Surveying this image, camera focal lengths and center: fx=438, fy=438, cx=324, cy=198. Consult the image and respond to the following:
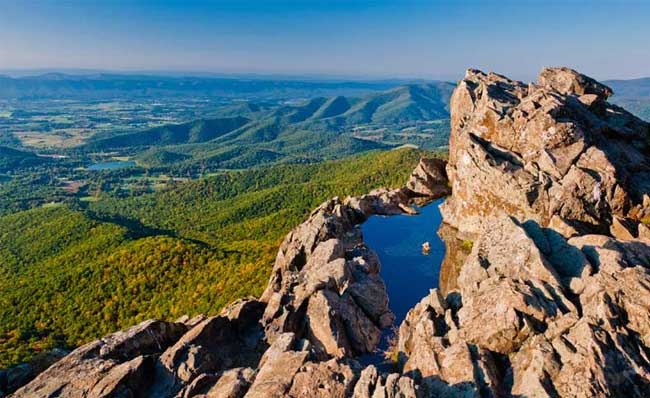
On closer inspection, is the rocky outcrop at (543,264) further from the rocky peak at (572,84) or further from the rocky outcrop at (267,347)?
the rocky peak at (572,84)

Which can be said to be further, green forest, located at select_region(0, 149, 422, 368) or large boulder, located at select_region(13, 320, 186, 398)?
green forest, located at select_region(0, 149, 422, 368)

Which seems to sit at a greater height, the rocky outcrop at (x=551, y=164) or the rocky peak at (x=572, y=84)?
the rocky peak at (x=572, y=84)

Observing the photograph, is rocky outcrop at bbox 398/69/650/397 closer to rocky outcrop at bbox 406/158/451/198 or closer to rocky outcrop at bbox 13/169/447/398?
rocky outcrop at bbox 13/169/447/398

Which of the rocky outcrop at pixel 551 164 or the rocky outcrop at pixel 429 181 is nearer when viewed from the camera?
the rocky outcrop at pixel 551 164

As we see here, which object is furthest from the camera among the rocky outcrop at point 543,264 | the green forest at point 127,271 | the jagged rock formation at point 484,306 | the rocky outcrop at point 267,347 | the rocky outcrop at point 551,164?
the green forest at point 127,271

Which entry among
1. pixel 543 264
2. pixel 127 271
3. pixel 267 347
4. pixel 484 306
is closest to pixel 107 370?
pixel 267 347

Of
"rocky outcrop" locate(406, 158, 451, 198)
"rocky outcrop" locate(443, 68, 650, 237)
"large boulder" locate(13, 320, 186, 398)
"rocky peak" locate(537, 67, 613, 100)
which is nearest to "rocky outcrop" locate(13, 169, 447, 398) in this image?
"large boulder" locate(13, 320, 186, 398)

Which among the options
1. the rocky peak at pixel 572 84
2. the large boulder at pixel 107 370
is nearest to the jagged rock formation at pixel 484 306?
the large boulder at pixel 107 370

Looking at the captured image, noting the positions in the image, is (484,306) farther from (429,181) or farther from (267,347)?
(429,181)
